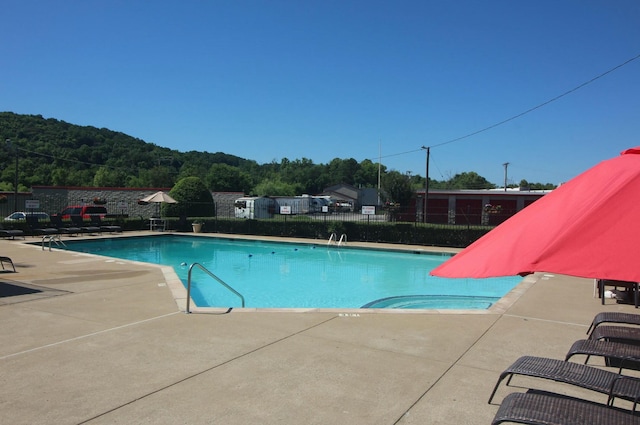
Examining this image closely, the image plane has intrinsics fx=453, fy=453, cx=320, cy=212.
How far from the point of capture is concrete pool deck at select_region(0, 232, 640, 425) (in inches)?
147

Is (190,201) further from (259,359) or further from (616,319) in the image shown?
(616,319)

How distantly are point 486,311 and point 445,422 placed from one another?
14.0ft

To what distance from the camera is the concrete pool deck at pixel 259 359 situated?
3.74 m

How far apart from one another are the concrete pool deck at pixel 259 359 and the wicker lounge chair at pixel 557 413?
0.90m

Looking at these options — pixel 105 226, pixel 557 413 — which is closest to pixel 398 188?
pixel 105 226

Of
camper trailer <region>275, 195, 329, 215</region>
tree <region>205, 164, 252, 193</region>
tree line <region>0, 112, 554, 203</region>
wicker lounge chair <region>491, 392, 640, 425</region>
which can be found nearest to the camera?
wicker lounge chair <region>491, 392, 640, 425</region>

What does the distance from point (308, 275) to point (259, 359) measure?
372 inches

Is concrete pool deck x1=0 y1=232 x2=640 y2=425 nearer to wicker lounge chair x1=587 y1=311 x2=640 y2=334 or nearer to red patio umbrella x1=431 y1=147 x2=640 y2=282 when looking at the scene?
wicker lounge chair x1=587 y1=311 x2=640 y2=334

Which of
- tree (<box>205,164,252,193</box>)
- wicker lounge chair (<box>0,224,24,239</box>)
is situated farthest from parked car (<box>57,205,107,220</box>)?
tree (<box>205,164,252,193</box>)

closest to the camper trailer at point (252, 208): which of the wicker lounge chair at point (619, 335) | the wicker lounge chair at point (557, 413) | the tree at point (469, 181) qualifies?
the wicker lounge chair at point (619, 335)

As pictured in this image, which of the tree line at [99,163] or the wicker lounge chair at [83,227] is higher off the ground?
the tree line at [99,163]

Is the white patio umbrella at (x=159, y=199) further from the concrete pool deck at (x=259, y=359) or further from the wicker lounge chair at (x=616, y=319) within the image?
the wicker lounge chair at (x=616, y=319)

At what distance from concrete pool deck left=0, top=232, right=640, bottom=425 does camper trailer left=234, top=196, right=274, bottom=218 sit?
29.8 metres

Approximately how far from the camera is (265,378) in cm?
440
